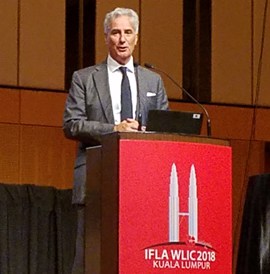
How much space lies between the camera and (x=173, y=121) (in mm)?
3811

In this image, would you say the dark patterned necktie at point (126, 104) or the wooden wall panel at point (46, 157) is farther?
the wooden wall panel at point (46, 157)

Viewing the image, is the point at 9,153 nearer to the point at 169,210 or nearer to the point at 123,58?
the point at 123,58

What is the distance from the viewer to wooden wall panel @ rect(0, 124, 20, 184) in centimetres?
689

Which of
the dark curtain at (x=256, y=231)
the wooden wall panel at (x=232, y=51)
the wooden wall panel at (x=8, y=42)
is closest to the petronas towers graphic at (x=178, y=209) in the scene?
the dark curtain at (x=256, y=231)

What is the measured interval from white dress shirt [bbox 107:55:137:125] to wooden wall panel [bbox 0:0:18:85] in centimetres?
294

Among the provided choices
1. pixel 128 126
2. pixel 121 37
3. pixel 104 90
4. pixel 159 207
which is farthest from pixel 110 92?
pixel 159 207

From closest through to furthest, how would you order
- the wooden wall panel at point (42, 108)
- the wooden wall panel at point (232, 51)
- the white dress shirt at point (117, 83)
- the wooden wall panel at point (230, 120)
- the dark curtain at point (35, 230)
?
the white dress shirt at point (117, 83), the dark curtain at point (35, 230), the wooden wall panel at point (42, 108), the wooden wall panel at point (230, 120), the wooden wall panel at point (232, 51)

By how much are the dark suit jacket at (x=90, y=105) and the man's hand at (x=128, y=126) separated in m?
0.15

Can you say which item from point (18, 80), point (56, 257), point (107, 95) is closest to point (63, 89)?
point (18, 80)

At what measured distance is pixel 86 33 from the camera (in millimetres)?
7406

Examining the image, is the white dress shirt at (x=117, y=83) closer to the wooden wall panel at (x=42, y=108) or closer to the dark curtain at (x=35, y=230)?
the dark curtain at (x=35, y=230)

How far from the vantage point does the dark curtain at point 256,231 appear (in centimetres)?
452

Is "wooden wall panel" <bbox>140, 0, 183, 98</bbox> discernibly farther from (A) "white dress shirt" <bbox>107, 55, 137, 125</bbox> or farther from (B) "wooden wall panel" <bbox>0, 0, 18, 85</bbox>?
(A) "white dress shirt" <bbox>107, 55, 137, 125</bbox>

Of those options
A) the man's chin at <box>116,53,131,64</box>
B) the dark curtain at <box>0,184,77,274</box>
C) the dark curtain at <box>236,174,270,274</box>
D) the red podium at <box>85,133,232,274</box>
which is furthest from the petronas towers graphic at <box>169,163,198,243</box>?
the dark curtain at <box>0,184,77,274</box>
